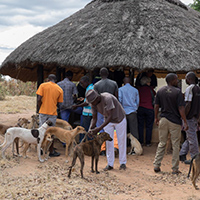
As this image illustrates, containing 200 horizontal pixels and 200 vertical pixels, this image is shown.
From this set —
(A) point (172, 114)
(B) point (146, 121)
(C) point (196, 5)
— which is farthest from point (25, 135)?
(C) point (196, 5)

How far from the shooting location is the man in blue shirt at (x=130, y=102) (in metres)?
6.97

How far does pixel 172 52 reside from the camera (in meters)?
7.55

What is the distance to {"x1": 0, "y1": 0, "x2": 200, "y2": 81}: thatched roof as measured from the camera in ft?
24.2

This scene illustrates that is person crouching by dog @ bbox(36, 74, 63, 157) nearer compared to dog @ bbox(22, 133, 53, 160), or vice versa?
dog @ bbox(22, 133, 53, 160)

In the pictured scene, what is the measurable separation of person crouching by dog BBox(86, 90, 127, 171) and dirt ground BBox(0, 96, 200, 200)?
1.39 ft

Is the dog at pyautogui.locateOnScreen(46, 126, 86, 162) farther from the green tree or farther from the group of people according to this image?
the green tree

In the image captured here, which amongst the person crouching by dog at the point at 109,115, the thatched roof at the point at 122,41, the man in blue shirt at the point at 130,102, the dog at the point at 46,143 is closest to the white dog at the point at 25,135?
the dog at the point at 46,143

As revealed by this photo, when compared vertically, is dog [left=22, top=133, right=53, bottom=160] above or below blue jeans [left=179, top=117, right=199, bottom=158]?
below

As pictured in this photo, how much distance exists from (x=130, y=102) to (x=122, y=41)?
5.93 ft

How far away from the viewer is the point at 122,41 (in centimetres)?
778

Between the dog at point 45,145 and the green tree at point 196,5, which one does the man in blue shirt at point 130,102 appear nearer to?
the dog at point 45,145

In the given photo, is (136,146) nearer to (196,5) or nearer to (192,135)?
(192,135)

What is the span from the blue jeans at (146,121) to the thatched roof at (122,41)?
1.14 metres

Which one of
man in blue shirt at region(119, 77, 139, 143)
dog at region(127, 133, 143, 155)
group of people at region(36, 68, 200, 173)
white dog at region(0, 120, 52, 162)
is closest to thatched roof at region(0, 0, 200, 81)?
man in blue shirt at region(119, 77, 139, 143)
